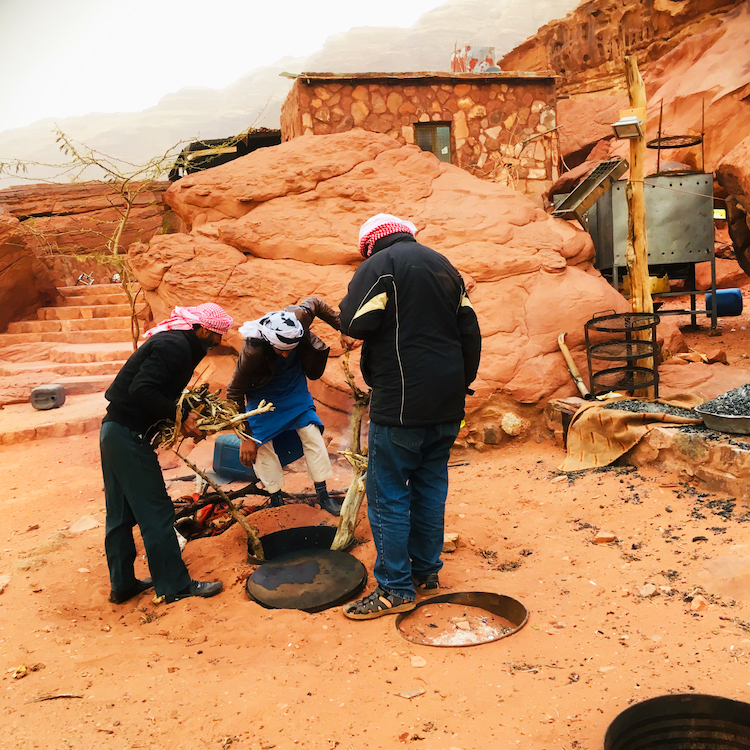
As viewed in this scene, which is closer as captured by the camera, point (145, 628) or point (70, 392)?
point (145, 628)

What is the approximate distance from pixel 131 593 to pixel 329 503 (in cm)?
144

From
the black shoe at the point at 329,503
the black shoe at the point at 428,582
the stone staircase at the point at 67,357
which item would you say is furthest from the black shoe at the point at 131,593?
the stone staircase at the point at 67,357

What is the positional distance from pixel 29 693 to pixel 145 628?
2.28 ft

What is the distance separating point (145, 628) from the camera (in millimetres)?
3143

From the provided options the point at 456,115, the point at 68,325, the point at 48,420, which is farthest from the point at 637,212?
the point at 68,325

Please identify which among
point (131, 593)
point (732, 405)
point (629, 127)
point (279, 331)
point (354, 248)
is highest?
point (629, 127)

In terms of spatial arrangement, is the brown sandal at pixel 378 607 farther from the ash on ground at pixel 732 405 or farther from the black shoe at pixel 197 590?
the ash on ground at pixel 732 405

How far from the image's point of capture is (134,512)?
131 inches

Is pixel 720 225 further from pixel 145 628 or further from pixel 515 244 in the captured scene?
pixel 145 628

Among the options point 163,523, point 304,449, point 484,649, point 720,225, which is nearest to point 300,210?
point 304,449

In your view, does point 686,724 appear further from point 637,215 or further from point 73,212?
point 73,212

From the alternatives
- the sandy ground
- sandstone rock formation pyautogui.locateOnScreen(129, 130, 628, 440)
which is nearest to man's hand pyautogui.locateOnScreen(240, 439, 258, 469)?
the sandy ground

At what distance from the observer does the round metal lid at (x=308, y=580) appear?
322 cm

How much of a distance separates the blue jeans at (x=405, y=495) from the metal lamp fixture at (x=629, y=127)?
403 cm
